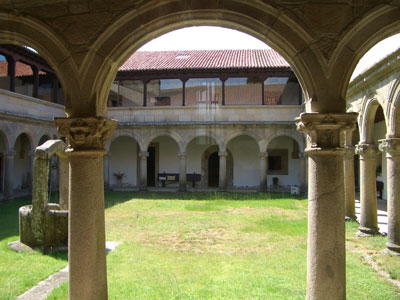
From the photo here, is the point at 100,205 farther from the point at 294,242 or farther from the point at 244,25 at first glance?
the point at 294,242

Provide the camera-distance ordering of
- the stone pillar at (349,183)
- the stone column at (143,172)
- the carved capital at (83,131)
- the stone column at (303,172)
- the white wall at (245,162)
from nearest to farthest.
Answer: the carved capital at (83,131)
the stone pillar at (349,183)
the stone column at (303,172)
the stone column at (143,172)
the white wall at (245,162)

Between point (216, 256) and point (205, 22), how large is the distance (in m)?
4.71

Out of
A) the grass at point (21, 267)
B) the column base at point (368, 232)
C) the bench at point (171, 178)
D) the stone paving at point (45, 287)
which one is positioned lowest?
the stone paving at point (45, 287)

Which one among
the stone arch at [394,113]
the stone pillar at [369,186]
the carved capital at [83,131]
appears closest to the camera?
the carved capital at [83,131]

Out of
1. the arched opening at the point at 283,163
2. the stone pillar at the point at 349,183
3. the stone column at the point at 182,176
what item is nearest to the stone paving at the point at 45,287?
the stone pillar at the point at 349,183

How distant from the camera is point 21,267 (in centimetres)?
580

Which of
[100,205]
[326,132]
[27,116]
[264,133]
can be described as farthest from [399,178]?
[27,116]

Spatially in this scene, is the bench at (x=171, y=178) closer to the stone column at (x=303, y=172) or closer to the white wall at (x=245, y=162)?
the white wall at (x=245, y=162)

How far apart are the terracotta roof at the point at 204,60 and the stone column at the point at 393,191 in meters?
10.9

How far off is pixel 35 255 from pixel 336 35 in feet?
21.0

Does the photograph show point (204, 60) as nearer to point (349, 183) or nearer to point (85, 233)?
point (349, 183)

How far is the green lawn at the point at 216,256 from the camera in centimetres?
488

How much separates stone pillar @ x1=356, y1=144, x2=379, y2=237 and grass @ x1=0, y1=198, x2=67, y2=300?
6.86 metres

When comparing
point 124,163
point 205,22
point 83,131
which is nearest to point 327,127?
point 205,22
